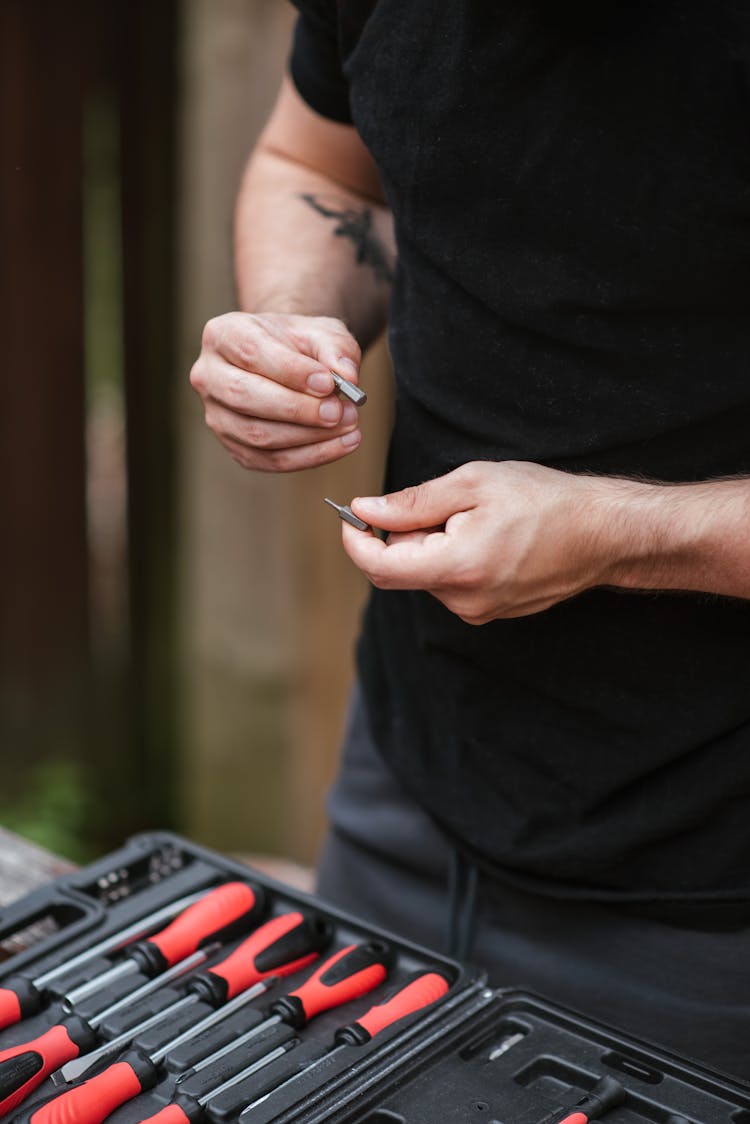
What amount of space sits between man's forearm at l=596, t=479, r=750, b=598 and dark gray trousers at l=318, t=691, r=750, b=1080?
0.33 meters

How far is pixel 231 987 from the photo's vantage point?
1029 millimetres

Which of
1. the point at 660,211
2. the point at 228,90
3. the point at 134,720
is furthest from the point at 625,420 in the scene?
the point at 134,720

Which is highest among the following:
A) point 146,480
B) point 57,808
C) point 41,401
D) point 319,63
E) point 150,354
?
point 319,63

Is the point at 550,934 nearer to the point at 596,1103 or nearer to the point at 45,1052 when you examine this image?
the point at 596,1103

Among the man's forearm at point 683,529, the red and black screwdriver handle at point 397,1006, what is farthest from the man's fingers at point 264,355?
the red and black screwdriver handle at point 397,1006

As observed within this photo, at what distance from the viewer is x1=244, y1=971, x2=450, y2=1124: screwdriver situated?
95 cm

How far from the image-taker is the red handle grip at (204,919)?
1068 mm

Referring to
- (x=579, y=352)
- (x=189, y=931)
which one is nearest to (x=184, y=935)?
(x=189, y=931)

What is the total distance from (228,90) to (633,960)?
2125mm

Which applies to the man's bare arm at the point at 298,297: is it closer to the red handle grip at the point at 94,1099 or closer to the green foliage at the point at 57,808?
the red handle grip at the point at 94,1099

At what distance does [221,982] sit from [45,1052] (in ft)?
0.48

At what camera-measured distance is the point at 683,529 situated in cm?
97

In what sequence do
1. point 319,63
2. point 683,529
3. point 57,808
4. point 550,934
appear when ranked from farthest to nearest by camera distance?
1. point 57,808
2. point 319,63
3. point 550,934
4. point 683,529

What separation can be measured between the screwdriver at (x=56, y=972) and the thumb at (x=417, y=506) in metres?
0.40
